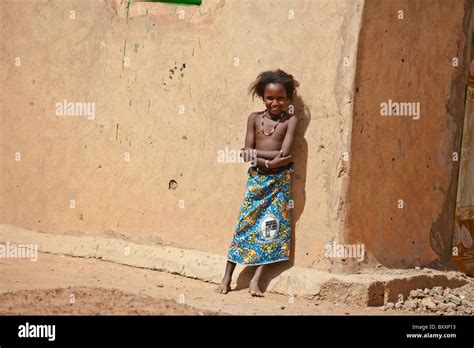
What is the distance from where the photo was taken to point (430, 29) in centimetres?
637

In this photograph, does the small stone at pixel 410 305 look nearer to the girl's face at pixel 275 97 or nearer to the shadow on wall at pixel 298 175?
the shadow on wall at pixel 298 175

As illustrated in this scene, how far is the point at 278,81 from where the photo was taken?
19.7 ft

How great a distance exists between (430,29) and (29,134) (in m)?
3.85

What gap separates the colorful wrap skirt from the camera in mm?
6027

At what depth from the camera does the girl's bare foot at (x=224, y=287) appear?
19.9 ft

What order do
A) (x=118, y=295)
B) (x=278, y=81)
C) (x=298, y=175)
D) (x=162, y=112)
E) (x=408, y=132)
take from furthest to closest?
(x=162, y=112) → (x=408, y=132) → (x=298, y=175) → (x=278, y=81) → (x=118, y=295)

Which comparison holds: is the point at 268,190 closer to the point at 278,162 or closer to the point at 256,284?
the point at 278,162

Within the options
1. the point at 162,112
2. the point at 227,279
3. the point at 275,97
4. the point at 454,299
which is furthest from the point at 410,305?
the point at 162,112

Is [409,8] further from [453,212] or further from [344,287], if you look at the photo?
[344,287]

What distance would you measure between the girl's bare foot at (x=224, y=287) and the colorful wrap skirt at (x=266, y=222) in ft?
0.53

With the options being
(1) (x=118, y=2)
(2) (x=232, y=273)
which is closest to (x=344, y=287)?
(2) (x=232, y=273)

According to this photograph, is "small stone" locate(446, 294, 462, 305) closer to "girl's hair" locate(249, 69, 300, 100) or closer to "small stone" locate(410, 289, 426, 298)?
"small stone" locate(410, 289, 426, 298)

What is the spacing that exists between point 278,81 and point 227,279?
1.52 meters

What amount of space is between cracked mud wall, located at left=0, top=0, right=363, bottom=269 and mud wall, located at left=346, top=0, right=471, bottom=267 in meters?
0.17
